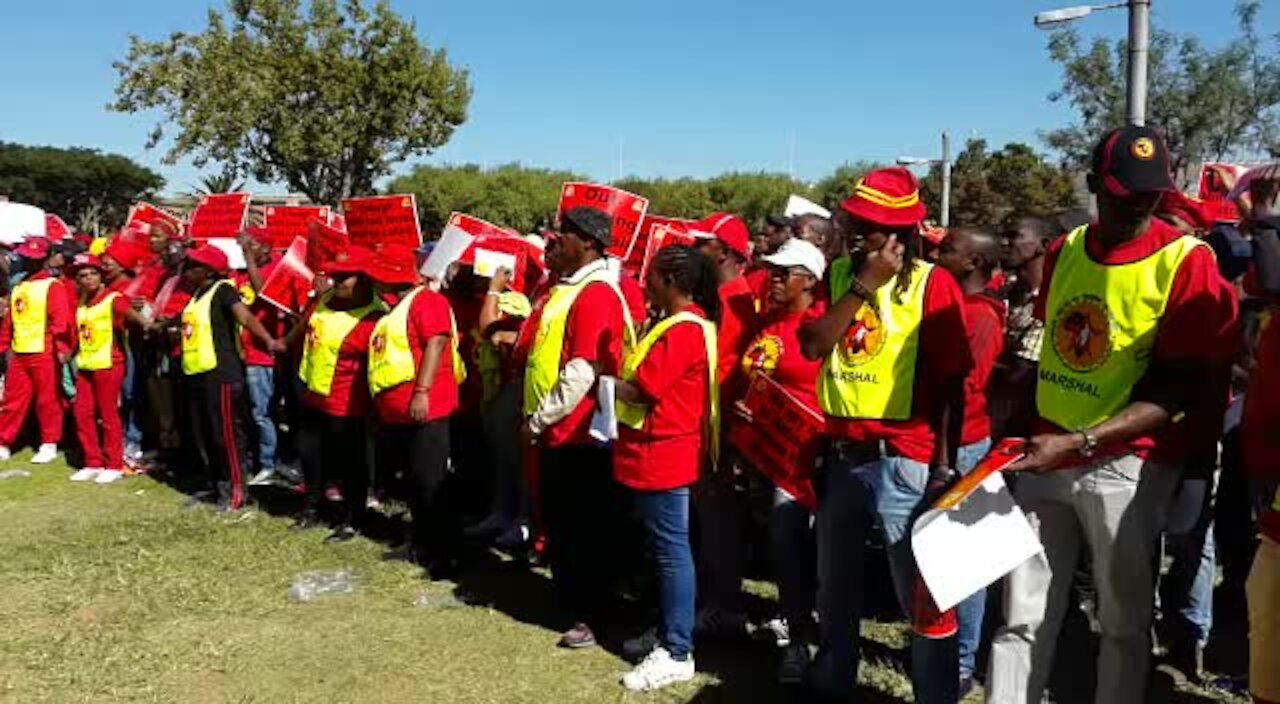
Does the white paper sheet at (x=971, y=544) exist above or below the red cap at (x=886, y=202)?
below

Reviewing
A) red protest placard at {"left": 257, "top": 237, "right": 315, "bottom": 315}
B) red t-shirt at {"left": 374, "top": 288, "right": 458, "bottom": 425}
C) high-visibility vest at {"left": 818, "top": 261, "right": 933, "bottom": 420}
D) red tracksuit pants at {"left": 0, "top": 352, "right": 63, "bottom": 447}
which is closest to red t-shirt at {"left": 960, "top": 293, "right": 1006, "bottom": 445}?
high-visibility vest at {"left": 818, "top": 261, "right": 933, "bottom": 420}

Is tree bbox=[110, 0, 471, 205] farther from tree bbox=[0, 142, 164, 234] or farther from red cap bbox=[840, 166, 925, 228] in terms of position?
tree bbox=[0, 142, 164, 234]

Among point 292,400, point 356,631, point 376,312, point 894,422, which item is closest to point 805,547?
point 894,422

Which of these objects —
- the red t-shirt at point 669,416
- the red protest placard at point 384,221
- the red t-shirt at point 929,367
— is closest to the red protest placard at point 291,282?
the red protest placard at point 384,221

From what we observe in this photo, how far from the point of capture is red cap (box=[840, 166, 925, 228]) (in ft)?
11.2

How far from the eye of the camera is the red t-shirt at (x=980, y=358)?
4.24 metres

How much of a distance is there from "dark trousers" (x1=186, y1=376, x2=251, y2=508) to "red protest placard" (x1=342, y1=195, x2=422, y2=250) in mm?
1411

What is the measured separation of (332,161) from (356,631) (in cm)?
2830

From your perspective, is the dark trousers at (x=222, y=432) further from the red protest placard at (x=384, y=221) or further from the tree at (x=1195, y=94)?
the tree at (x=1195, y=94)

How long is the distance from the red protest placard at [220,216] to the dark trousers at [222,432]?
188cm

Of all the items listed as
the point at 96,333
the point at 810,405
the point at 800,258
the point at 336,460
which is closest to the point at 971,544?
the point at 810,405

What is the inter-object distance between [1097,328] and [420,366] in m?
3.86

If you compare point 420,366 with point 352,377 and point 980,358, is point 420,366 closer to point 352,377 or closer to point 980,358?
point 352,377

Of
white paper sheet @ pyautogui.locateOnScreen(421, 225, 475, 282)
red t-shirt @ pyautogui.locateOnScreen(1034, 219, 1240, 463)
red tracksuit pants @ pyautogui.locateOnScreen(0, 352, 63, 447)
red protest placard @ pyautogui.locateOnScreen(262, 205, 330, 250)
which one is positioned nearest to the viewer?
red t-shirt @ pyautogui.locateOnScreen(1034, 219, 1240, 463)
